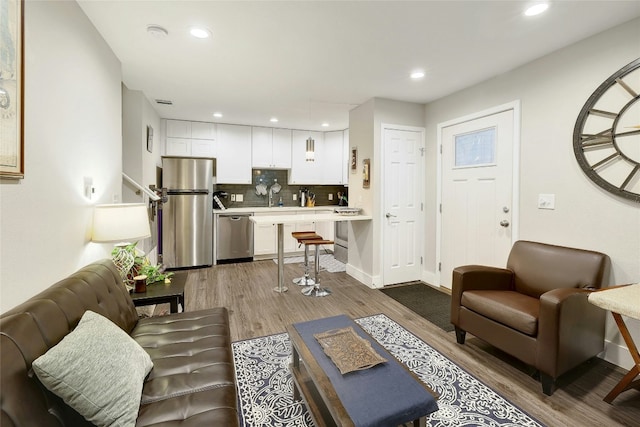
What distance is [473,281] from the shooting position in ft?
8.15

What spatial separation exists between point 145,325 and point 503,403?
7.40 ft

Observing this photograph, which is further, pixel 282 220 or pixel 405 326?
pixel 282 220

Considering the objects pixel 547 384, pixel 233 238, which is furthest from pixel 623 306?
pixel 233 238

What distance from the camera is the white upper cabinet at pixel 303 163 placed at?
5840 mm

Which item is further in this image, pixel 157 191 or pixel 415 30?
pixel 157 191

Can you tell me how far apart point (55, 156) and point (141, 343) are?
3.73 ft

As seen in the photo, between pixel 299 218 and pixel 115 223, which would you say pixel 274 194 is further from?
pixel 115 223

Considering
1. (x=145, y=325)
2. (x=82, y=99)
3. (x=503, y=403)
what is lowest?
(x=503, y=403)

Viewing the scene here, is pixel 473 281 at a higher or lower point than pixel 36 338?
lower

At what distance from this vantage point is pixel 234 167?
5.43 m

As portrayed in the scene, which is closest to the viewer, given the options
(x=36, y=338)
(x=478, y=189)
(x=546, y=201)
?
(x=36, y=338)

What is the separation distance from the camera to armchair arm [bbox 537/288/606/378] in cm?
182

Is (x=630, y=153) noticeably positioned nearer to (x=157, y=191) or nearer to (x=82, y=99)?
(x=82, y=99)

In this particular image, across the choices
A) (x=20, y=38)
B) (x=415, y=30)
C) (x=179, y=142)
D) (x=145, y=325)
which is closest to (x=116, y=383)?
(x=145, y=325)
